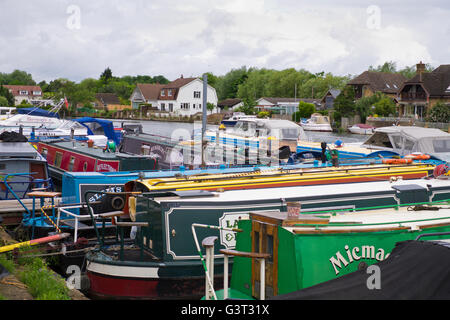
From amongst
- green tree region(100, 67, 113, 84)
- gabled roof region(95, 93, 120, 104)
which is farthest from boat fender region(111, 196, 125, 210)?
green tree region(100, 67, 113, 84)

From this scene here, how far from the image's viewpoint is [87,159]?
58.6ft

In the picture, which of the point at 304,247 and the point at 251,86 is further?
the point at 251,86

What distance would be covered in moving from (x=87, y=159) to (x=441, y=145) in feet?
41.5

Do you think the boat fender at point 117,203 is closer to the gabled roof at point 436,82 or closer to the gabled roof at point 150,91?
the gabled roof at point 436,82

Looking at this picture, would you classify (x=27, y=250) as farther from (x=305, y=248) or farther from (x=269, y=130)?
(x=269, y=130)

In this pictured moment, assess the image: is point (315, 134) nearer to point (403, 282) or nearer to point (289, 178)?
point (289, 178)

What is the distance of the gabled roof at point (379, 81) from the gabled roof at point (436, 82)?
10.9 metres

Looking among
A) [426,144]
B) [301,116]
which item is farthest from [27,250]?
[301,116]

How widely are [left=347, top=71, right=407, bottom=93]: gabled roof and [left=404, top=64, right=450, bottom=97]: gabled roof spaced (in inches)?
430

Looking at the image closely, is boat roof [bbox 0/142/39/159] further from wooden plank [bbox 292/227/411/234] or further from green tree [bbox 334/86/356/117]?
green tree [bbox 334/86/356/117]

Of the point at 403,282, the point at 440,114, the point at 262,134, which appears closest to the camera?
the point at 403,282

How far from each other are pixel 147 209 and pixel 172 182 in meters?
1.32

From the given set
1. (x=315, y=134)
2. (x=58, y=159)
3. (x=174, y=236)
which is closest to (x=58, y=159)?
(x=58, y=159)

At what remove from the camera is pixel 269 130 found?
25.5m
